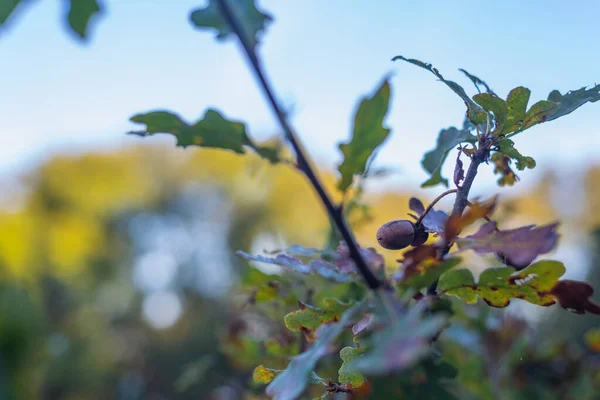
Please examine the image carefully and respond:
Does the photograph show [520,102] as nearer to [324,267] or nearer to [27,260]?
[324,267]

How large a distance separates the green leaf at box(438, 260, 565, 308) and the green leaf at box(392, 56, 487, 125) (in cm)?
17

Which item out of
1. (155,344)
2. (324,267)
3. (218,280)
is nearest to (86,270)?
(218,280)

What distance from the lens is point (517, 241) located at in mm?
473

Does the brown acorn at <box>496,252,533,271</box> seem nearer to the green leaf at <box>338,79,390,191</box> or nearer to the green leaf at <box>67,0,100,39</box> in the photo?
the green leaf at <box>338,79,390,191</box>

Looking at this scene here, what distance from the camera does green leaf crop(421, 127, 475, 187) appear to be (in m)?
0.62

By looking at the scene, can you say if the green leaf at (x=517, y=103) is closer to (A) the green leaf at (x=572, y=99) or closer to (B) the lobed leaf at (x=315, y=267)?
(A) the green leaf at (x=572, y=99)

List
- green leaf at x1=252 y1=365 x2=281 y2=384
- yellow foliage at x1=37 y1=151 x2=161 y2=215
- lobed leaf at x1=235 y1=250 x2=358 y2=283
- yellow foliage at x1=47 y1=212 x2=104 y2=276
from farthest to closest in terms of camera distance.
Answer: yellow foliage at x1=37 y1=151 x2=161 y2=215
yellow foliage at x1=47 y1=212 x2=104 y2=276
green leaf at x1=252 y1=365 x2=281 y2=384
lobed leaf at x1=235 y1=250 x2=358 y2=283

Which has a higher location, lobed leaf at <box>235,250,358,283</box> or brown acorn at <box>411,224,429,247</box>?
lobed leaf at <box>235,250,358,283</box>

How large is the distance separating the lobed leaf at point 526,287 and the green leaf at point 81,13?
43 centimetres

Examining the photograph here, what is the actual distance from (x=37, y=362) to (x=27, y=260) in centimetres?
1000

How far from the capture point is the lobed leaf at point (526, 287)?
517mm

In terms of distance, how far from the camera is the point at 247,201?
1962 cm

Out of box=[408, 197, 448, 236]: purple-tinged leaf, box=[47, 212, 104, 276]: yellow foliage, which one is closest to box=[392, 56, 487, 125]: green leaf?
box=[408, 197, 448, 236]: purple-tinged leaf

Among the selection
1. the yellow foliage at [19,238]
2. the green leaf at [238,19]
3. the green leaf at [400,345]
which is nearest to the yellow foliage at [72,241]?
the yellow foliage at [19,238]
